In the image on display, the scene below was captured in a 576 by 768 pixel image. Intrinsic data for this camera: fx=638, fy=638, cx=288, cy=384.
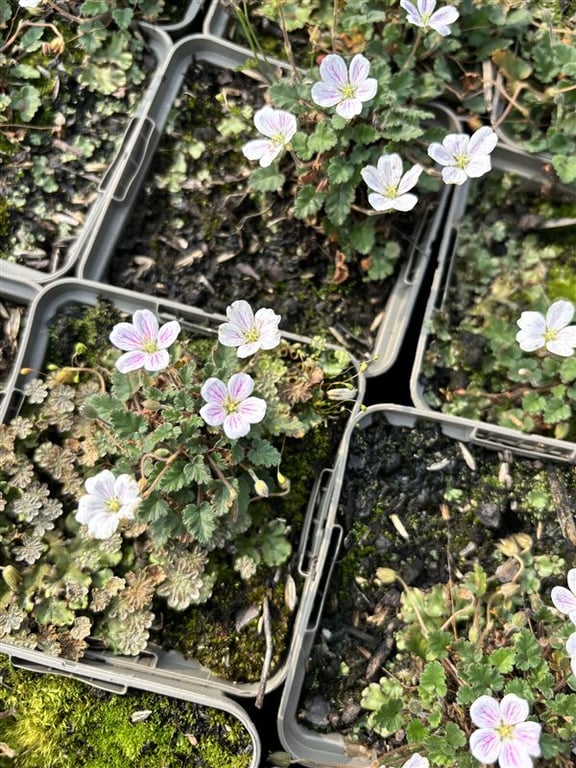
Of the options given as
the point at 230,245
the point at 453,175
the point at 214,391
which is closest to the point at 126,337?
the point at 214,391

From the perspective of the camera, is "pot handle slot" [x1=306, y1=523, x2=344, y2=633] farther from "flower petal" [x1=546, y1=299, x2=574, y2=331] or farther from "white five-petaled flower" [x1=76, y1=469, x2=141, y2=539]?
"flower petal" [x1=546, y1=299, x2=574, y2=331]

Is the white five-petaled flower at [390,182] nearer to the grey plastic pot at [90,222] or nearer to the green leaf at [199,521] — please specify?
the grey plastic pot at [90,222]

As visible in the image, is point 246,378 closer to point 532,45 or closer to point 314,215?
point 314,215

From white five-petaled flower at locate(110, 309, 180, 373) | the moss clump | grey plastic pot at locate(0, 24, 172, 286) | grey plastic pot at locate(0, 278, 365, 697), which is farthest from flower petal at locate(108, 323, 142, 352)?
the moss clump

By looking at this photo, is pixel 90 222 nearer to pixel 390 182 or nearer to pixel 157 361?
pixel 157 361

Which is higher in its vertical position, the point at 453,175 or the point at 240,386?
the point at 453,175

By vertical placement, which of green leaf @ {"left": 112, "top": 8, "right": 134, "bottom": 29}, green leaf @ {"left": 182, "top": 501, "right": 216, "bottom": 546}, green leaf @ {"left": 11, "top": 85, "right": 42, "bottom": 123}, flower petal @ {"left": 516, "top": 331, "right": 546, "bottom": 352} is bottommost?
green leaf @ {"left": 182, "top": 501, "right": 216, "bottom": 546}

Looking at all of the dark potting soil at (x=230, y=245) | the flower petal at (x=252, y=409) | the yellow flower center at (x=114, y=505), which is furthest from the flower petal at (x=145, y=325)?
the dark potting soil at (x=230, y=245)
